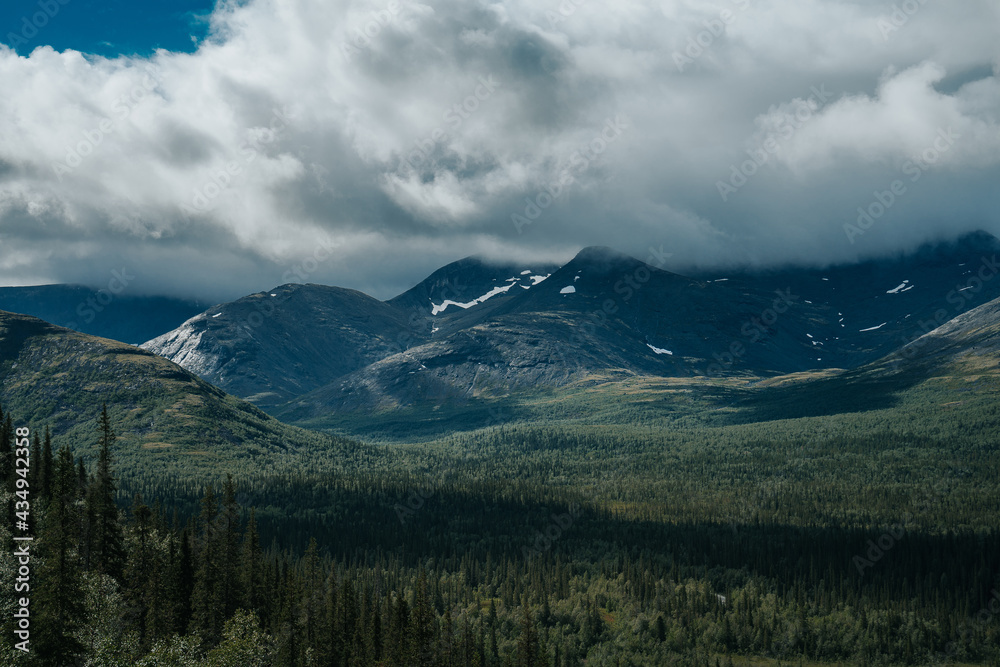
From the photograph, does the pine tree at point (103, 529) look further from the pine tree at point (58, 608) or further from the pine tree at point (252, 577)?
the pine tree at point (58, 608)

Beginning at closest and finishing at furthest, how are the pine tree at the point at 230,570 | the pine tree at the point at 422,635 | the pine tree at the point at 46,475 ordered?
1. the pine tree at the point at 230,570
2. the pine tree at the point at 422,635
3. the pine tree at the point at 46,475

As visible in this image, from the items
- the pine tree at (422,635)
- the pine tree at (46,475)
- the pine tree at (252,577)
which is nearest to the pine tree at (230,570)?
the pine tree at (252,577)

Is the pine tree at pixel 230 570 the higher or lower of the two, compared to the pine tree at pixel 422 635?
higher

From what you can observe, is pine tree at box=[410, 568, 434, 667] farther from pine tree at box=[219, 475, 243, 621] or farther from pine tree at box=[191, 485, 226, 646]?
pine tree at box=[191, 485, 226, 646]

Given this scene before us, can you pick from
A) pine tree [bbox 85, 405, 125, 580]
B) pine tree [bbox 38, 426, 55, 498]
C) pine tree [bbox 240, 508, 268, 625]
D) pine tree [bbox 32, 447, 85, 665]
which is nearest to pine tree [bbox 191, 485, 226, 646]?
pine tree [bbox 240, 508, 268, 625]

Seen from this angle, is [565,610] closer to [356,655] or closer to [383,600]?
[383,600]

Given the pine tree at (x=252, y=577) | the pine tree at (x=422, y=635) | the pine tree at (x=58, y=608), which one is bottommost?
the pine tree at (x=422, y=635)

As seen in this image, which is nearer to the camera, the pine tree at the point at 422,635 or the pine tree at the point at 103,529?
the pine tree at the point at 103,529

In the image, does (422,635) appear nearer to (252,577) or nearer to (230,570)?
(252,577)

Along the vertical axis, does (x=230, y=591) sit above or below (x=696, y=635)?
above

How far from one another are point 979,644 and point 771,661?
52.1 metres

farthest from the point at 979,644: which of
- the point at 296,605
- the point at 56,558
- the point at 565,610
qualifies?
the point at 56,558

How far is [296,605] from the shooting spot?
116 meters

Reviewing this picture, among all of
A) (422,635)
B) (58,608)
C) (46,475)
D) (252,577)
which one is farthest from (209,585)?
(58,608)
